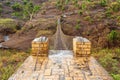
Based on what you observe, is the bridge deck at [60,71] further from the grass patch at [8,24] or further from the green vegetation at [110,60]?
the grass patch at [8,24]

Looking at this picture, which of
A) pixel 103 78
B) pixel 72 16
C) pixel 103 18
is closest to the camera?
pixel 103 78

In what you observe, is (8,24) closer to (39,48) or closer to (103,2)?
(103,2)

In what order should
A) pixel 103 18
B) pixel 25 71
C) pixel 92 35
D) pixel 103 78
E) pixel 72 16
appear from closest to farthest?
pixel 103 78 → pixel 25 71 → pixel 92 35 → pixel 103 18 → pixel 72 16

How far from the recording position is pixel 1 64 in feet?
36.2

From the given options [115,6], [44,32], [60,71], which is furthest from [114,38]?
[60,71]

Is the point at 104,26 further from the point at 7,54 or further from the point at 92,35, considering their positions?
the point at 7,54

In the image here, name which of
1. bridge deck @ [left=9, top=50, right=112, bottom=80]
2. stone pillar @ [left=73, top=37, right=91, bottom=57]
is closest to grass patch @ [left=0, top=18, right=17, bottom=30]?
stone pillar @ [left=73, top=37, right=91, bottom=57]

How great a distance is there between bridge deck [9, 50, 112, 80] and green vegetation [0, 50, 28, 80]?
3613mm

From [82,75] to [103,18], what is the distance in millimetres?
11631

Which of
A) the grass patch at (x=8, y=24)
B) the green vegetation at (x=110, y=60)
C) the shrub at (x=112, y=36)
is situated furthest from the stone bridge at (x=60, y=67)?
the grass patch at (x=8, y=24)

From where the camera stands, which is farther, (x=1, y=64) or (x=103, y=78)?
(x=1, y=64)

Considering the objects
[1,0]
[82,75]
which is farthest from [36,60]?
[1,0]

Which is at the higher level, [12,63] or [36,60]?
[36,60]

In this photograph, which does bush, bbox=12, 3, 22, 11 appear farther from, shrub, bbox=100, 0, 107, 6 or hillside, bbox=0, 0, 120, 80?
shrub, bbox=100, 0, 107, 6
